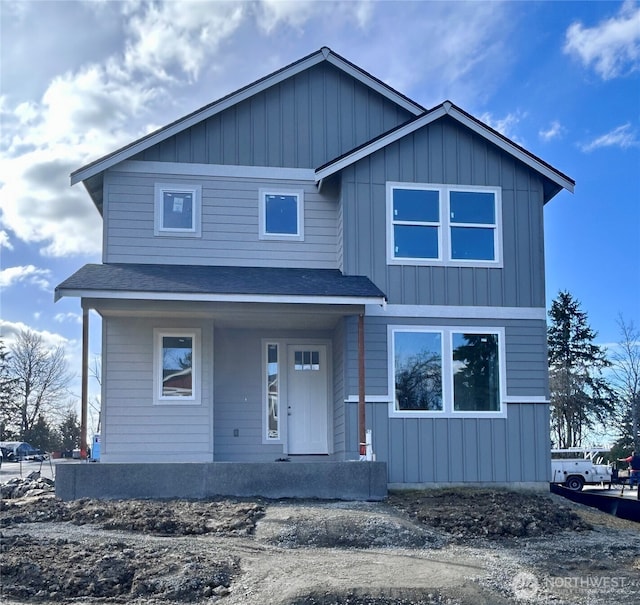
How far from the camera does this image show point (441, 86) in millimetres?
16703

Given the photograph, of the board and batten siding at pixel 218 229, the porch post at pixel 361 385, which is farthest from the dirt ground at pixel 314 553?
the board and batten siding at pixel 218 229

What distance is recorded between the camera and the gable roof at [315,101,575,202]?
14203mm

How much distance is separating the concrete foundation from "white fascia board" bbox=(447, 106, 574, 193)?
20.2 ft

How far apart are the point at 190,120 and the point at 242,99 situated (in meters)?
1.05

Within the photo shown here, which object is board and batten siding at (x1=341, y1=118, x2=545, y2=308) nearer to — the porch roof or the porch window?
the porch roof

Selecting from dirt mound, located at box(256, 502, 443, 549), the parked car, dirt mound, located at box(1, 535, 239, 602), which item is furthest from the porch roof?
the parked car

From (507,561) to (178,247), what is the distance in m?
8.33

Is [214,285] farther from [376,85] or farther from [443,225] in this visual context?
[376,85]

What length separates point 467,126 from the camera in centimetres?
1459

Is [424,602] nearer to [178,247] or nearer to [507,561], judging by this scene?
[507,561]

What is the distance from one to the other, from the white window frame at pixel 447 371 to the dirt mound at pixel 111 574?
598cm

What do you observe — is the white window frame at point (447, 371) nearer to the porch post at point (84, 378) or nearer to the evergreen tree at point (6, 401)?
the porch post at point (84, 378)

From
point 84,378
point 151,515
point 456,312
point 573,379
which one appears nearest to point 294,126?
point 456,312

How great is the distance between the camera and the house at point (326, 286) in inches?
546
